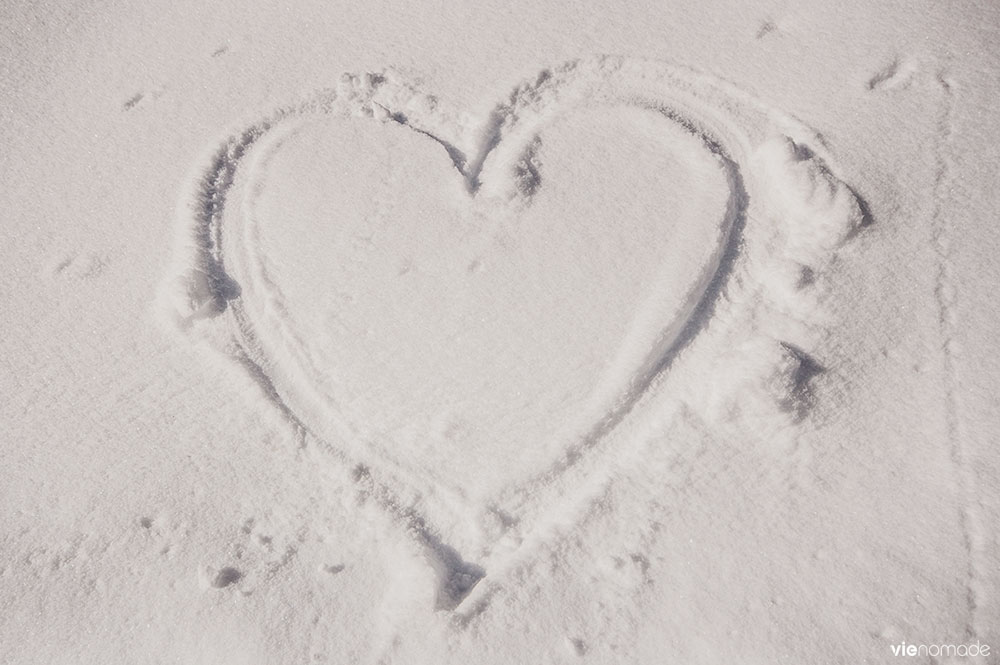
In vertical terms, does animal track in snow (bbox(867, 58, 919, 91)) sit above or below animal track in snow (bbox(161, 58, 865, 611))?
above

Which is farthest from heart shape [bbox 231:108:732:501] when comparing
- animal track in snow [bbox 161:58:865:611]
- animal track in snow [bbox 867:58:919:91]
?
animal track in snow [bbox 867:58:919:91]

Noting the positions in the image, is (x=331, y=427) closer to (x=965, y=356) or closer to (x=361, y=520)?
(x=361, y=520)

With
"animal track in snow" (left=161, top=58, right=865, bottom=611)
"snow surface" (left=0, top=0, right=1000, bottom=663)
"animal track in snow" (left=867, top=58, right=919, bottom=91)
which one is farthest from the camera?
"animal track in snow" (left=867, top=58, right=919, bottom=91)

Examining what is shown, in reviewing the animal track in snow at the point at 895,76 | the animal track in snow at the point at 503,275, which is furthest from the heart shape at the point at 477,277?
the animal track in snow at the point at 895,76

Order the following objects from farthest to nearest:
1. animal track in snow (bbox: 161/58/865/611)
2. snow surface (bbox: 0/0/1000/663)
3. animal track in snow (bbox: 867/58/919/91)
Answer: animal track in snow (bbox: 867/58/919/91) < animal track in snow (bbox: 161/58/865/611) < snow surface (bbox: 0/0/1000/663)

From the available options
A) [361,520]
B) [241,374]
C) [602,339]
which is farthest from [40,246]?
[602,339]

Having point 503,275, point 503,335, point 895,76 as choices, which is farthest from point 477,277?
point 895,76

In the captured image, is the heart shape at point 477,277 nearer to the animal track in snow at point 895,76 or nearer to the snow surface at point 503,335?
the snow surface at point 503,335

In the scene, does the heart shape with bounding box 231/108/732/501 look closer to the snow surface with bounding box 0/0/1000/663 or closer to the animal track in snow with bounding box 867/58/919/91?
the snow surface with bounding box 0/0/1000/663
